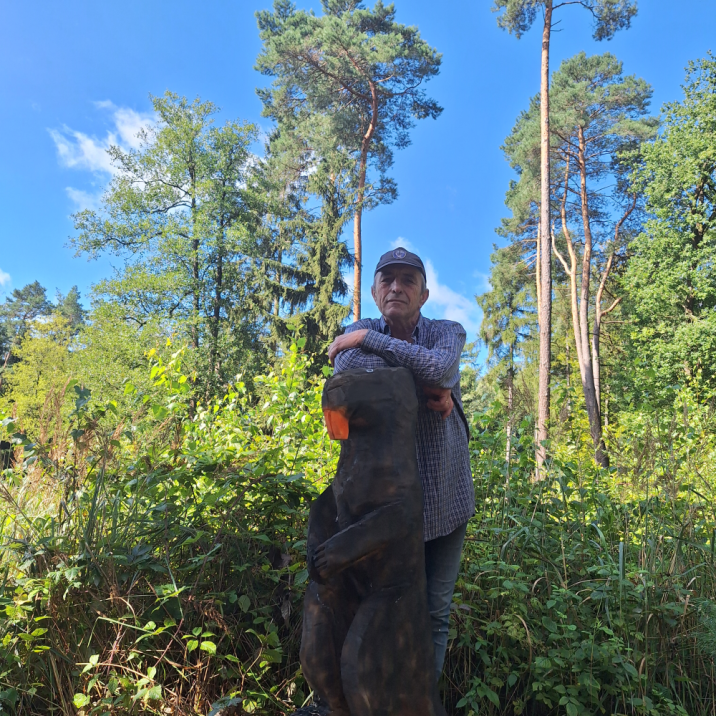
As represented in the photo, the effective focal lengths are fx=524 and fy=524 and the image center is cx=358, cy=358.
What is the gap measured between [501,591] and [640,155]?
1923 centimetres

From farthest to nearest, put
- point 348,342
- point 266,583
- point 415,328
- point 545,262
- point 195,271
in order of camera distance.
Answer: point 195,271
point 545,262
point 266,583
point 415,328
point 348,342

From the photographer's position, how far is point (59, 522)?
3.49 meters

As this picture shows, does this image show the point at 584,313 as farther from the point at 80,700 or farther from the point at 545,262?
the point at 80,700

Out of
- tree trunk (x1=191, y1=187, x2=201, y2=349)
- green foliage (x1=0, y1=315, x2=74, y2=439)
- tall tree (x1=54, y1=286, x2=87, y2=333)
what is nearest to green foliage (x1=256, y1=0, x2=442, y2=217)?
tree trunk (x1=191, y1=187, x2=201, y2=349)

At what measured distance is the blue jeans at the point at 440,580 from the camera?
7.53 ft

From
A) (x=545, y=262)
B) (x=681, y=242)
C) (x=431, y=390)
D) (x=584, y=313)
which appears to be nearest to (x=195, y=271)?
(x=545, y=262)

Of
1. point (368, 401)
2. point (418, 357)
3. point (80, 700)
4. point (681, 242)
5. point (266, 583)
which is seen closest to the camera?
point (368, 401)

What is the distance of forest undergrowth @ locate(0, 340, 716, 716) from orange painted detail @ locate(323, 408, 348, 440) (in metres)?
1.47

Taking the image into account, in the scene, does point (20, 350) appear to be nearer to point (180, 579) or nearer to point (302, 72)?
point (302, 72)

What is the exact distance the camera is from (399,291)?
95.0 inches

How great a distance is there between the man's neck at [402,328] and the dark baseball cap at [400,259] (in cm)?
24

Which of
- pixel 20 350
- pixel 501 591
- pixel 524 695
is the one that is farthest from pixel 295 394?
pixel 20 350

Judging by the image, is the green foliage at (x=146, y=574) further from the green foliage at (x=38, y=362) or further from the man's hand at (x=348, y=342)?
the green foliage at (x=38, y=362)

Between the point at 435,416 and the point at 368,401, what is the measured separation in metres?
0.41
